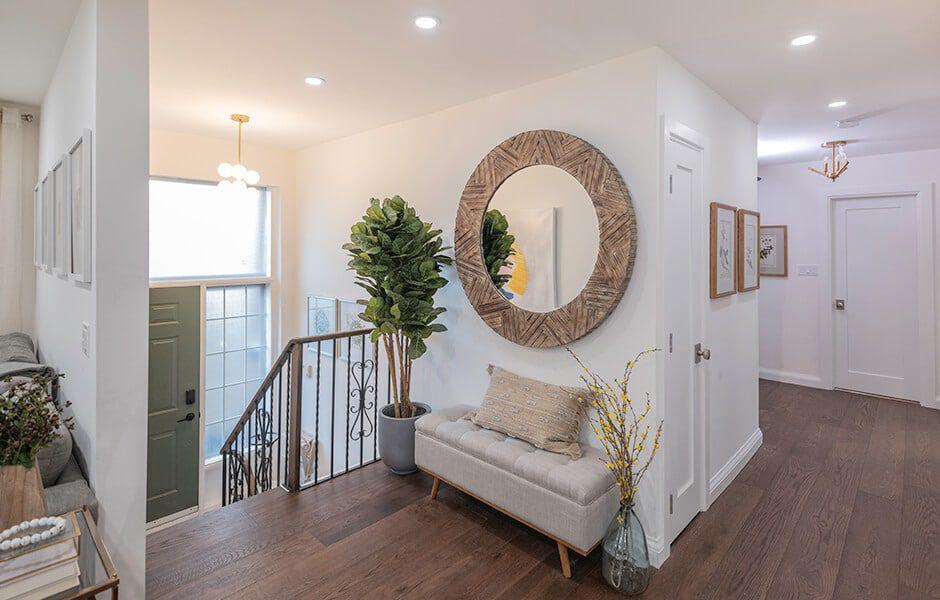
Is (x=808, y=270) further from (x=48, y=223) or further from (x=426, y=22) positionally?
(x=48, y=223)

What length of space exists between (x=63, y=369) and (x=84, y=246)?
995 millimetres

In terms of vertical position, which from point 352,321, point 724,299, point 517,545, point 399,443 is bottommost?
point 517,545

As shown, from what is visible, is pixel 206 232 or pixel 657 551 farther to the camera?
pixel 206 232

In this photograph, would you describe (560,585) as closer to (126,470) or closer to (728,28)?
(126,470)

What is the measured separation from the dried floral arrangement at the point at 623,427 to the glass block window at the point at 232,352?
3.70 m

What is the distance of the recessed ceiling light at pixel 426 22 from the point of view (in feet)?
7.03

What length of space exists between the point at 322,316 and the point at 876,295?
577cm

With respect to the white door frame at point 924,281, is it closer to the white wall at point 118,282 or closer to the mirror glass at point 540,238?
the mirror glass at point 540,238

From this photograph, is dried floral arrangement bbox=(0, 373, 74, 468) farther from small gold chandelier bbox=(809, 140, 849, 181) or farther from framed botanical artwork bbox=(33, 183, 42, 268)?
small gold chandelier bbox=(809, 140, 849, 181)

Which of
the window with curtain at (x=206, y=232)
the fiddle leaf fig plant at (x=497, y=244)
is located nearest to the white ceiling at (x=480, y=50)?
the fiddle leaf fig plant at (x=497, y=244)

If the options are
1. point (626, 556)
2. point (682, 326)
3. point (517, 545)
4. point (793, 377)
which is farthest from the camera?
point (793, 377)

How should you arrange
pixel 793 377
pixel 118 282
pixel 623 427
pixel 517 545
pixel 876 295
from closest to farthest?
pixel 118 282 → pixel 623 427 → pixel 517 545 → pixel 876 295 → pixel 793 377

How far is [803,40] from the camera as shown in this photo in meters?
2.29

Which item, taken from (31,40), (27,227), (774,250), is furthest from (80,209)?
(774,250)
